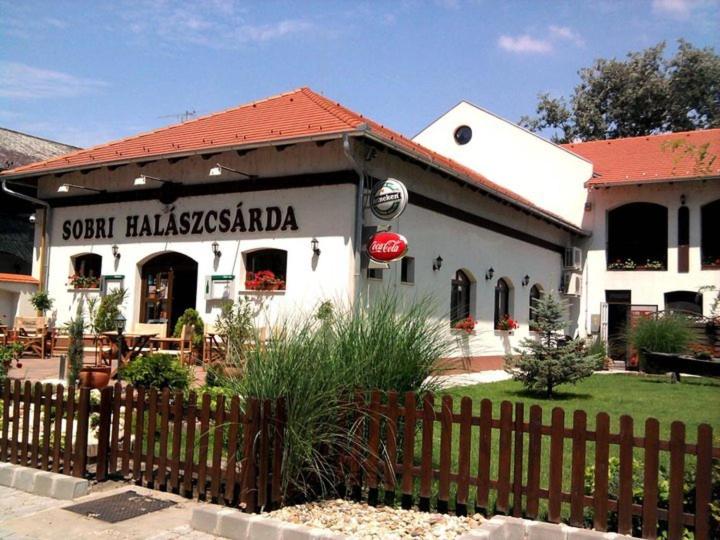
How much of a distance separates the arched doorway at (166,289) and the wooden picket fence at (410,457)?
8733 mm

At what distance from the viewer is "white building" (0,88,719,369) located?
477 inches

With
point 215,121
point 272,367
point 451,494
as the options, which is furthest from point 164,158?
point 451,494

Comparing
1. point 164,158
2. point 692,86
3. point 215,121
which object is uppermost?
point 692,86

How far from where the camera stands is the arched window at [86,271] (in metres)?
15.7

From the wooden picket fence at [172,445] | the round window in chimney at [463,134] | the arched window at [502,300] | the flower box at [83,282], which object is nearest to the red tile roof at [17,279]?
the flower box at [83,282]

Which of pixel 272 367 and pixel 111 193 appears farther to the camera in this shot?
pixel 111 193

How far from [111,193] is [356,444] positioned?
12.2 metres

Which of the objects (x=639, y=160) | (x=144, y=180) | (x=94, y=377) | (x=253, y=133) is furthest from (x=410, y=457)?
(x=639, y=160)

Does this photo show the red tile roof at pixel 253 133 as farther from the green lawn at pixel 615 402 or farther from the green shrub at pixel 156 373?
the green shrub at pixel 156 373

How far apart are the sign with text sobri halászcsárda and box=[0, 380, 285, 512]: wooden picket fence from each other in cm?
692

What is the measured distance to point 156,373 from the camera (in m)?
7.69

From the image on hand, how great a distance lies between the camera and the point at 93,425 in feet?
22.0

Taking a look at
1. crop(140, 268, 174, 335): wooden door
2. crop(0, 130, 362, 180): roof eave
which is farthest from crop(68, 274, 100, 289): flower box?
crop(0, 130, 362, 180): roof eave

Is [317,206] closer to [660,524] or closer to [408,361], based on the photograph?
[408,361]
